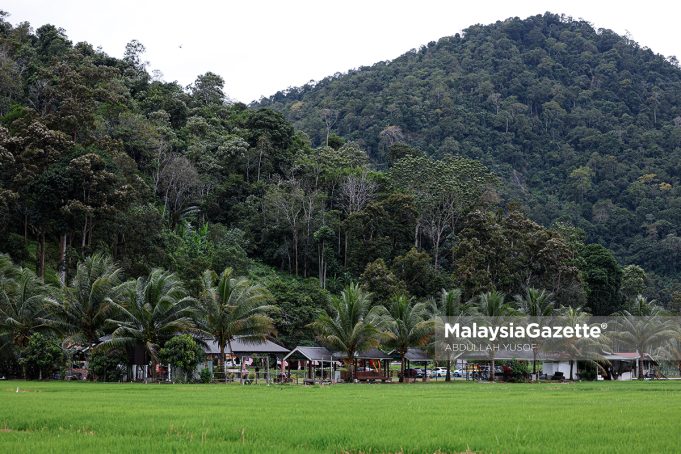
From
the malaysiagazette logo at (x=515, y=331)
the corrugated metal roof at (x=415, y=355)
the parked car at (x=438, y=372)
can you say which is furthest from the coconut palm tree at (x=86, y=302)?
the parked car at (x=438, y=372)

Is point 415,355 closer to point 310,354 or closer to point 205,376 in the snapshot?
point 310,354

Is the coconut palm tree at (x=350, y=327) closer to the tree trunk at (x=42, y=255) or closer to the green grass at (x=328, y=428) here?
the tree trunk at (x=42, y=255)

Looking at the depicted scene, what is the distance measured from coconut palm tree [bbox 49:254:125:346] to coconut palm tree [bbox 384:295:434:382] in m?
16.9

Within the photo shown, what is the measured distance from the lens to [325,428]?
13.7 m

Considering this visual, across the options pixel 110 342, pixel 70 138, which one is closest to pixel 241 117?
pixel 70 138

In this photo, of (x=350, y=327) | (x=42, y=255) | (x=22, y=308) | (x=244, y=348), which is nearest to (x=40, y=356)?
(x=22, y=308)

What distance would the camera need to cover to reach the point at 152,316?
38875 millimetres

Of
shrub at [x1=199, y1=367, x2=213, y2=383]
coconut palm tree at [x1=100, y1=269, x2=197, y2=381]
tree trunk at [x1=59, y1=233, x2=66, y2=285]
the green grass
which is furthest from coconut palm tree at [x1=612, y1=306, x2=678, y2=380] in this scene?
the green grass

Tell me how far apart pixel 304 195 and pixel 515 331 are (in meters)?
25.6

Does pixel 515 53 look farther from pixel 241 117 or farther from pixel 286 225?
pixel 286 225

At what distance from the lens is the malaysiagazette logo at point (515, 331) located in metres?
50.1

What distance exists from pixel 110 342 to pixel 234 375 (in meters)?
10.2

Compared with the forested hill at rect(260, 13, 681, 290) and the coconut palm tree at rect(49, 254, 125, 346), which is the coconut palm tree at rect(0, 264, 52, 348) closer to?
the coconut palm tree at rect(49, 254, 125, 346)

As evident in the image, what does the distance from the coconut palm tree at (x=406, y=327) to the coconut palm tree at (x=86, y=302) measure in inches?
666
